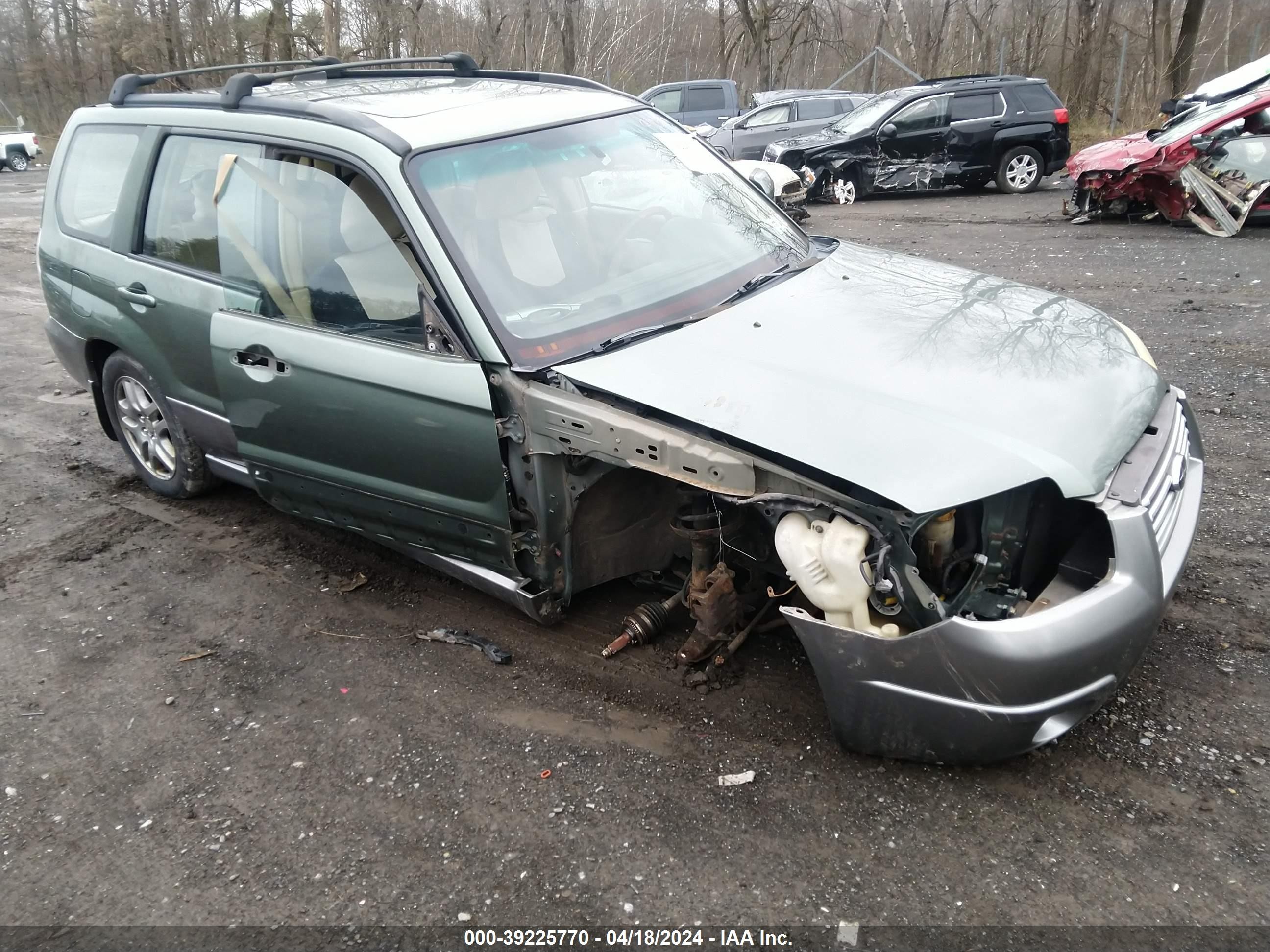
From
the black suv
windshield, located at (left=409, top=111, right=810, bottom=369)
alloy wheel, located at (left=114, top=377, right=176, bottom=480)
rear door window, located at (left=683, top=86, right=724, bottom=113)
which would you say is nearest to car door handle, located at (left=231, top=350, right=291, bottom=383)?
windshield, located at (left=409, top=111, right=810, bottom=369)

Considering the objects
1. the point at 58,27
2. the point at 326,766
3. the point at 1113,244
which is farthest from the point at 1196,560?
the point at 58,27

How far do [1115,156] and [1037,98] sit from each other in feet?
11.0

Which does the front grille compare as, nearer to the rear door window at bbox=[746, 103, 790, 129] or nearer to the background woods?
the rear door window at bbox=[746, 103, 790, 129]

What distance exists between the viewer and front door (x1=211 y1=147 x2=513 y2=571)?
3090 mm

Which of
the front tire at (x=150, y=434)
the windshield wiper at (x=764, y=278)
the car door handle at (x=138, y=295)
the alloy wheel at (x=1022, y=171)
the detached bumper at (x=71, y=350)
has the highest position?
the windshield wiper at (x=764, y=278)

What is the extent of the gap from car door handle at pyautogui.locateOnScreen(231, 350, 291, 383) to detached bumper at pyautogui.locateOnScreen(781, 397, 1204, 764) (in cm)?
215

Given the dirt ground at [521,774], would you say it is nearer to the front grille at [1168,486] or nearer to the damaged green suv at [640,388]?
the damaged green suv at [640,388]

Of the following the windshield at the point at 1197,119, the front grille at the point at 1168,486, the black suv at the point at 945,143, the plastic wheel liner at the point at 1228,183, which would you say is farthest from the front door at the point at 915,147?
the front grille at the point at 1168,486

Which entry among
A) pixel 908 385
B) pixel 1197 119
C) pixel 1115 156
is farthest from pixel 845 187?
pixel 908 385

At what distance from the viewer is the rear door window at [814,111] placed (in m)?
15.5

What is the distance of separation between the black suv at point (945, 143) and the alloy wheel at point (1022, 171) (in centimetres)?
1

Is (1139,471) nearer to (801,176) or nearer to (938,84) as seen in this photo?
(801,176)

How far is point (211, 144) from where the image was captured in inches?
150

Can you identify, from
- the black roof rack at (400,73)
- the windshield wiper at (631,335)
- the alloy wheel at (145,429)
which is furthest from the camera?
the alloy wheel at (145,429)
